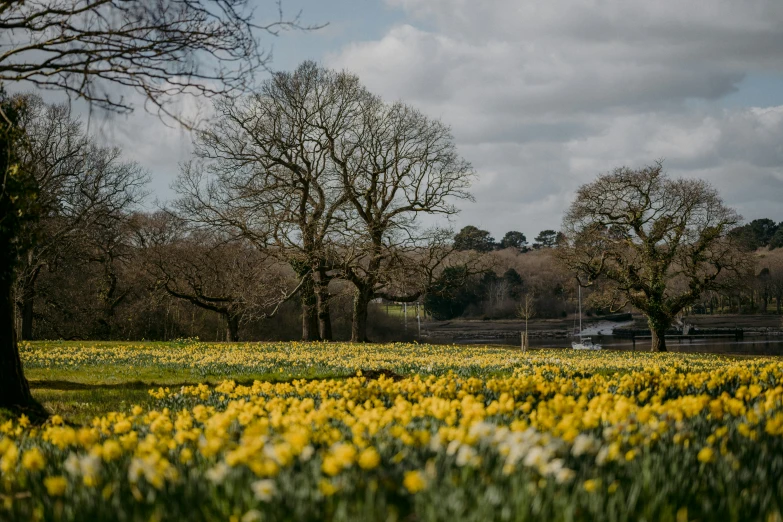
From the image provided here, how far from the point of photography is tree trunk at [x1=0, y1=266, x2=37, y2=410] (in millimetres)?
8219

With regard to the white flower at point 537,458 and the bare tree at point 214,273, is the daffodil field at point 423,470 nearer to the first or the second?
the white flower at point 537,458

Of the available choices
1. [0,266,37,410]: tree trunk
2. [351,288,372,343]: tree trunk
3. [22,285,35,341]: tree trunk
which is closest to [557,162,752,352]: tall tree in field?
[351,288,372,343]: tree trunk

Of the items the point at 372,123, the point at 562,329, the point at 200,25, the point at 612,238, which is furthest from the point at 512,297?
the point at 200,25

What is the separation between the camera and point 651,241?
3722 centimetres

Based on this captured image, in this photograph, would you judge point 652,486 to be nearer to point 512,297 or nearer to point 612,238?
point 612,238

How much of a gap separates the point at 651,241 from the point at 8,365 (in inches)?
1368

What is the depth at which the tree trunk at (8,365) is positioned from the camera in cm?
822

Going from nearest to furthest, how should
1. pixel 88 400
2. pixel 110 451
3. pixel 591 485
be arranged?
pixel 591 485 < pixel 110 451 < pixel 88 400

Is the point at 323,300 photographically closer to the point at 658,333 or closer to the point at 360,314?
the point at 360,314

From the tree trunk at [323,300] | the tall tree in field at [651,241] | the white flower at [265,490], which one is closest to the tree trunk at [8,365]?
the white flower at [265,490]

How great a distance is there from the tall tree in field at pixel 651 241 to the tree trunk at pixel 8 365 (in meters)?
33.1

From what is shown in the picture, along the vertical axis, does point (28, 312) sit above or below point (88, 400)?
above

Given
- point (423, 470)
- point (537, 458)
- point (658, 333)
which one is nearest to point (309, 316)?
point (658, 333)

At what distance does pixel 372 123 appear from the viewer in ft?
106
